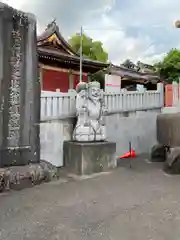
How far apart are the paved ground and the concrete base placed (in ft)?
1.83

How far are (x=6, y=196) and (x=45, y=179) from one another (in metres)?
0.99

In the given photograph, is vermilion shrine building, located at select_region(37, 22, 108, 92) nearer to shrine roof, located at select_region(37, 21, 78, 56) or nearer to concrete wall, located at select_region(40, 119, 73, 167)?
shrine roof, located at select_region(37, 21, 78, 56)

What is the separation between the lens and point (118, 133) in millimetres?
8891

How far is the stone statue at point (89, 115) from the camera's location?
672cm

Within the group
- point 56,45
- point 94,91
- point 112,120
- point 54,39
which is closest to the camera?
point 94,91

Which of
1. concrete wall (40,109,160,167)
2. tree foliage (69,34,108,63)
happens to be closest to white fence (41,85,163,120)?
concrete wall (40,109,160,167)

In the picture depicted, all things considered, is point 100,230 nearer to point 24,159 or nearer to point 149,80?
point 24,159

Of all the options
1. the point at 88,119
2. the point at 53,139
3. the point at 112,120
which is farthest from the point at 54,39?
the point at 88,119

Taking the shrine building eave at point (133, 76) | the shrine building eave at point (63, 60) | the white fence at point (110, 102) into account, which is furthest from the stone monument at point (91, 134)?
the shrine building eave at point (133, 76)

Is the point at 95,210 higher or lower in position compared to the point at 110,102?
lower

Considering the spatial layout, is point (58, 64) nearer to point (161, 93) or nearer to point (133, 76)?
point (161, 93)

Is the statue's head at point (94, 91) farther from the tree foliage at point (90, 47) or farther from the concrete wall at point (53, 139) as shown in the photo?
the tree foliage at point (90, 47)

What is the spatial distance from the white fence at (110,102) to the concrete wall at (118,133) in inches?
6.8

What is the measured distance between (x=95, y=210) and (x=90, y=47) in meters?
25.0
